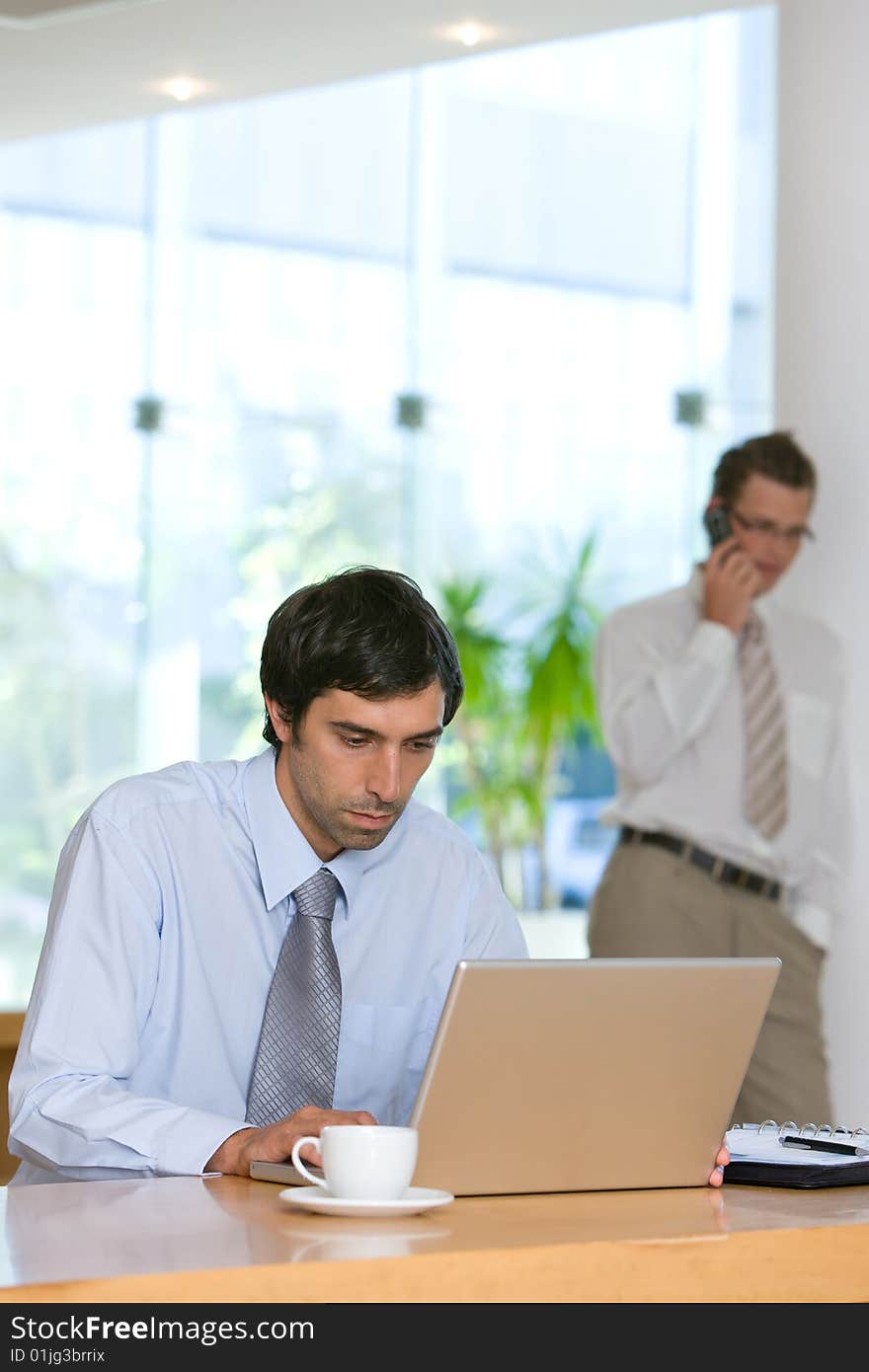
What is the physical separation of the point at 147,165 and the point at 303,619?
5.42 metres

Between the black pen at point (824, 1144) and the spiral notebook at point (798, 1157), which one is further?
the black pen at point (824, 1144)

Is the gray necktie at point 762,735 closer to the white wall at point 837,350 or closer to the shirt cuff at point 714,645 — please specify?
the shirt cuff at point 714,645

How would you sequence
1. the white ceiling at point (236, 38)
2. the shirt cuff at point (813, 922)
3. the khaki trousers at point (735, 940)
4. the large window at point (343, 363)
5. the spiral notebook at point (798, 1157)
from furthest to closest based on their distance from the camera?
the large window at point (343, 363) < the white ceiling at point (236, 38) < the shirt cuff at point (813, 922) < the khaki trousers at point (735, 940) < the spiral notebook at point (798, 1157)

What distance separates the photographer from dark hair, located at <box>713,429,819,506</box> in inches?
145

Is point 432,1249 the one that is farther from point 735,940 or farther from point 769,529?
point 769,529

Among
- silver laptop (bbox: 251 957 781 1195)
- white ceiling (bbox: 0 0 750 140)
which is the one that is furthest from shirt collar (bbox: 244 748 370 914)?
white ceiling (bbox: 0 0 750 140)

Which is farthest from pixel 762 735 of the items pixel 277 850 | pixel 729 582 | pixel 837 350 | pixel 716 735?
pixel 277 850

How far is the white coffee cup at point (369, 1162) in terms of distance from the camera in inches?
59.0

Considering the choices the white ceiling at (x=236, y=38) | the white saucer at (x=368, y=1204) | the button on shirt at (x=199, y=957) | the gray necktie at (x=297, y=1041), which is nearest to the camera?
the white saucer at (x=368, y=1204)

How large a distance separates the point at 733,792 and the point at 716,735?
4.8 inches

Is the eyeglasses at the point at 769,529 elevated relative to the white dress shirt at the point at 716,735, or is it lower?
elevated

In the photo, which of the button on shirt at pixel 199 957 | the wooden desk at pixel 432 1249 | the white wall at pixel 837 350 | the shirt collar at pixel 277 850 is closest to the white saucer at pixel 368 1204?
the wooden desk at pixel 432 1249

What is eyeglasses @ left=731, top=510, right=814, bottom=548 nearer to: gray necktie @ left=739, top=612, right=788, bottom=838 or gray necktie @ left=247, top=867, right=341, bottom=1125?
gray necktie @ left=739, top=612, right=788, bottom=838
